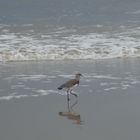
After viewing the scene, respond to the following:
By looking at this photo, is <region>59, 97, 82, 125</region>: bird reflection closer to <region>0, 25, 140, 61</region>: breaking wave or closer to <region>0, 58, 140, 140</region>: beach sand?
<region>0, 58, 140, 140</region>: beach sand

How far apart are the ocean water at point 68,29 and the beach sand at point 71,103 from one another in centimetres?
180

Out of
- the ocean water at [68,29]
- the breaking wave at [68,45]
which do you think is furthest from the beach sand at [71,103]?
the ocean water at [68,29]

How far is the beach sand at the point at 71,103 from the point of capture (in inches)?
304

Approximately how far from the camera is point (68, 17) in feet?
90.6

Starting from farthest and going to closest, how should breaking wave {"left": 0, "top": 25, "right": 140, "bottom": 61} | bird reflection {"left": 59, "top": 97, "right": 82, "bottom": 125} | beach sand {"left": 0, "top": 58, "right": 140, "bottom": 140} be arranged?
breaking wave {"left": 0, "top": 25, "right": 140, "bottom": 61} < bird reflection {"left": 59, "top": 97, "right": 82, "bottom": 125} < beach sand {"left": 0, "top": 58, "right": 140, "bottom": 140}

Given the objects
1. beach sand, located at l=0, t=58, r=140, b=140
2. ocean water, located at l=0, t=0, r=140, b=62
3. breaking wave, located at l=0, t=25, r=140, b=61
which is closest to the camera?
beach sand, located at l=0, t=58, r=140, b=140

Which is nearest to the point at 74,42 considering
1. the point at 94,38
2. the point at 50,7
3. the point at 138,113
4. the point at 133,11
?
the point at 94,38

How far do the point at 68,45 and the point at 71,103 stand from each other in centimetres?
757

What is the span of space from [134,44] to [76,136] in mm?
9894

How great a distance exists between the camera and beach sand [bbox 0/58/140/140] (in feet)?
25.3

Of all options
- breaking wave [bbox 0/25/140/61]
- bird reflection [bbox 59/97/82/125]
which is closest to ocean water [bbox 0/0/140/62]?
breaking wave [bbox 0/25/140/61]

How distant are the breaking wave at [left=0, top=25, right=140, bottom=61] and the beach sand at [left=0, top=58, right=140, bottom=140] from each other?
147 centimetres

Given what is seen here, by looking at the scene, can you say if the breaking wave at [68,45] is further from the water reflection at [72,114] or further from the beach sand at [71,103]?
the water reflection at [72,114]

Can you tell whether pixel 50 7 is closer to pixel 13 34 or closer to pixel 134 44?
pixel 13 34
